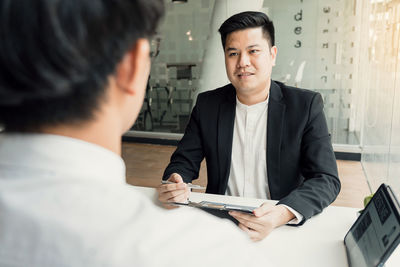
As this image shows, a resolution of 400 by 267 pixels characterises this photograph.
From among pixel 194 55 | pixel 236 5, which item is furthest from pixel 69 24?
pixel 194 55

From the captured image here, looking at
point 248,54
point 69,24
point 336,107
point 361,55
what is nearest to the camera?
point 69,24

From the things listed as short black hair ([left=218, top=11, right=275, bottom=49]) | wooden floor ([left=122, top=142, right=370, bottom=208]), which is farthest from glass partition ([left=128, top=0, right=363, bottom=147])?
short black hair ([left=218, top=11, right=275, bottom=49])

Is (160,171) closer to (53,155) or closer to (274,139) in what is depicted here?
(274,139)

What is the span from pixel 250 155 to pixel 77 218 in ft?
5.00

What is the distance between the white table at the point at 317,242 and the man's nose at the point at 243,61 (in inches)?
32.3

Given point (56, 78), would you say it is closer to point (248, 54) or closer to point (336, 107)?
point (248, 54)

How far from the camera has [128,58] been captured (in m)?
0.45

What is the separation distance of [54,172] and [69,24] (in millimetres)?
169

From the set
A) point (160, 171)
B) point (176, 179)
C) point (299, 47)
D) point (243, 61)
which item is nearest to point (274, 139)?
point (243, 61)

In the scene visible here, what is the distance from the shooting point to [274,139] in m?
1.79

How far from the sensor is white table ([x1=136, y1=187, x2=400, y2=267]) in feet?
3.49

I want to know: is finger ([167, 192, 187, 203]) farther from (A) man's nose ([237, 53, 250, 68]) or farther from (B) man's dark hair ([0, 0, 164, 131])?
(B) man's dark hair ([0, 0, 164, 131])

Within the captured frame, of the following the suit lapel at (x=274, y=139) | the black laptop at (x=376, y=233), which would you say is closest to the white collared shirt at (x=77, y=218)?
the black laptop at (x=376, y=233)

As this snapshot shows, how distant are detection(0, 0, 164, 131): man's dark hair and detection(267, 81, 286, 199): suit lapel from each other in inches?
55.9
